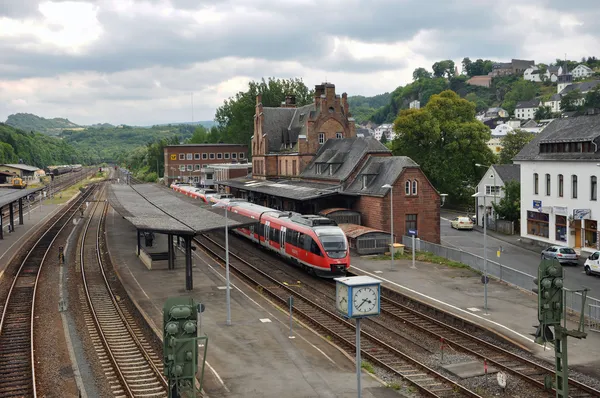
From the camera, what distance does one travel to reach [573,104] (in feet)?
588

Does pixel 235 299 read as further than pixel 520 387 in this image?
Yes

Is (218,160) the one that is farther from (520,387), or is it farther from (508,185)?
(520,387)

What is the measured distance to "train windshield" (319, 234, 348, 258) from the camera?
114 feet

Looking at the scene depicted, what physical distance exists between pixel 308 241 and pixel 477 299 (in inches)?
407

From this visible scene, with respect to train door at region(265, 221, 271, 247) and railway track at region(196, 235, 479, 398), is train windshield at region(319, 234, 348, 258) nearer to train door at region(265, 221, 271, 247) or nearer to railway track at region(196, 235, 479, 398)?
railway track at region(196, 235, 479, 398)

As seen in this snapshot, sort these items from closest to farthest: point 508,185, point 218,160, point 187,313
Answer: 1. point 187,313
2. point 508,185
3. point 218,160

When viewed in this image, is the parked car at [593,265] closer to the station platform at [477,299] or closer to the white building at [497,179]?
the station platform at [477,299]

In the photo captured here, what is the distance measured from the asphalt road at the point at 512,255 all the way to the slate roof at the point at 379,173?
8.27 m

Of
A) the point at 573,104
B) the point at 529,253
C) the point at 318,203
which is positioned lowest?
the point at 529,253

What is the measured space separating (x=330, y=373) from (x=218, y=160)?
112m

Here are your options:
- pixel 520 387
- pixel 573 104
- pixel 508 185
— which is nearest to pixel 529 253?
pixel 508 185

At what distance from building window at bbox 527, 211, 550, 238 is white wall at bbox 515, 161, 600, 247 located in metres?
0.33

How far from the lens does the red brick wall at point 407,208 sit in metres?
48.1

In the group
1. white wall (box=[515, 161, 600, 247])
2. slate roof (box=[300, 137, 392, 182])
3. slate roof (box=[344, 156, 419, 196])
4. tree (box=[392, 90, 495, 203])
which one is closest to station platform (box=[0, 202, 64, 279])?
slate roof (box=[344, 156, 419, 196])
